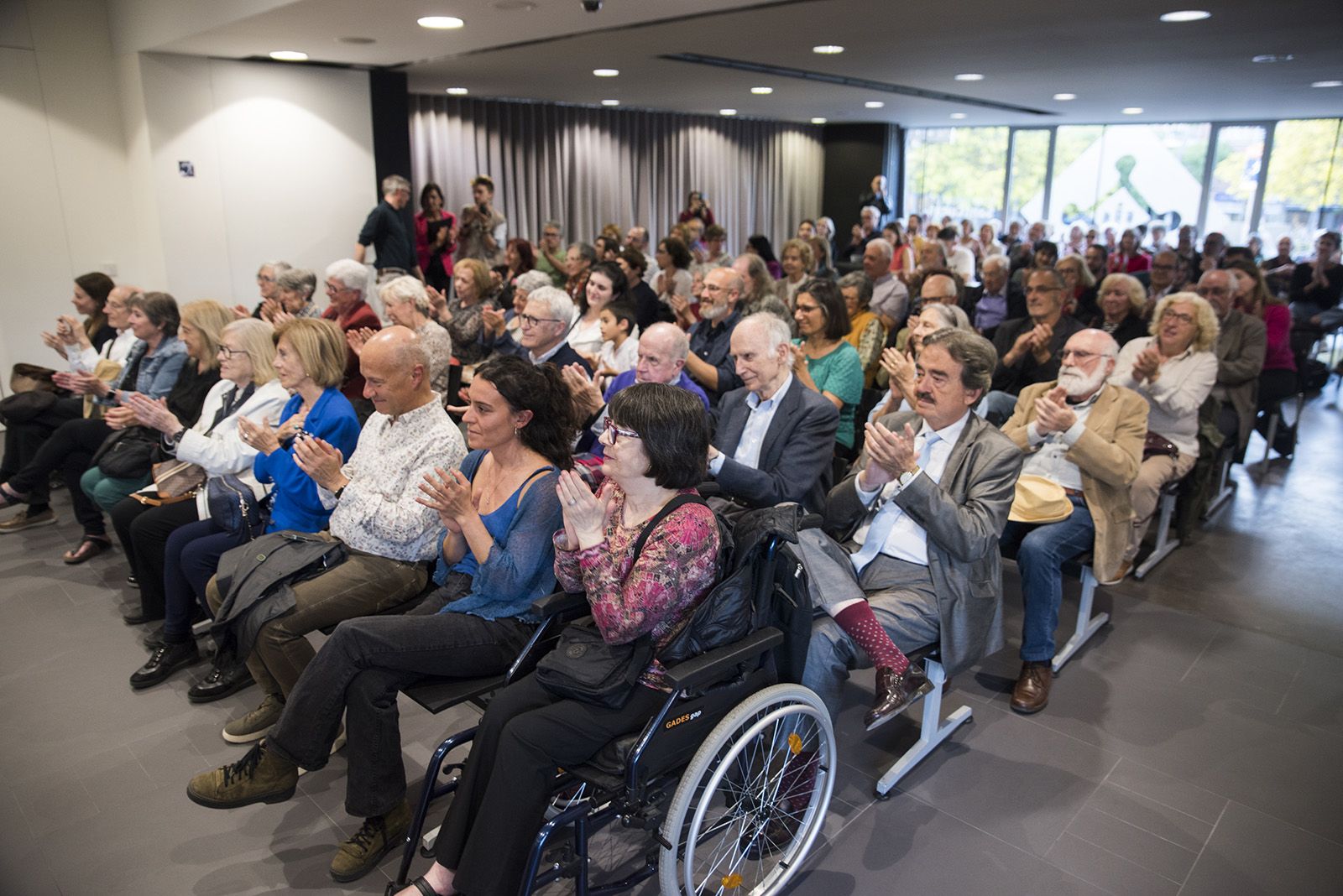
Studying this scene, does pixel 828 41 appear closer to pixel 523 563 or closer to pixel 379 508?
pixel 379 508

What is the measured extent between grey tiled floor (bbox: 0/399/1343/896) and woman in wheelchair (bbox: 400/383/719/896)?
52 centimetres

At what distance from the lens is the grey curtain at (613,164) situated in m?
10.6

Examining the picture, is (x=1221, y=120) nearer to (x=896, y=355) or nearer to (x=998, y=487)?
(x=896, y=355)

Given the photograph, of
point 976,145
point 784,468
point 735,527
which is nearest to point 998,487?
point 784,468

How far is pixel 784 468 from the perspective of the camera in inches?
112

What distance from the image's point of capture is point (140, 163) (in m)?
6.66

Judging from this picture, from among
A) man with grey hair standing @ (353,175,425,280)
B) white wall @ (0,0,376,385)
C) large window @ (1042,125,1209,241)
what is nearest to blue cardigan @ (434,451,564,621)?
man with grey hair standing @ (353,175,425,280)

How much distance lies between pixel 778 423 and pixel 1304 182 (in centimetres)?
1333

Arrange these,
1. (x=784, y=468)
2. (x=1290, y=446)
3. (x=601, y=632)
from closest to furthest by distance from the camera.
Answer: (x=601, y=632) → (x=784, y=468) → (x=1290, y=446)

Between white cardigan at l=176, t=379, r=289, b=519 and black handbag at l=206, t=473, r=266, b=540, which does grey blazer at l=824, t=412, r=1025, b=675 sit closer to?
black handbag at l=206, t=473, r=266, b=540

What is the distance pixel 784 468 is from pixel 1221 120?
538 inches

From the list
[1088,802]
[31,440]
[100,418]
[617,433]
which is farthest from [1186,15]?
[31,440]

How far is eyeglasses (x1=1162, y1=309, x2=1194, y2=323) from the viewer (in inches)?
152

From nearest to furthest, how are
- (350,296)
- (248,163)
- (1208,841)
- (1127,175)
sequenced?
(1208,841) → (350,296) → (248,163) → (1127,175)
